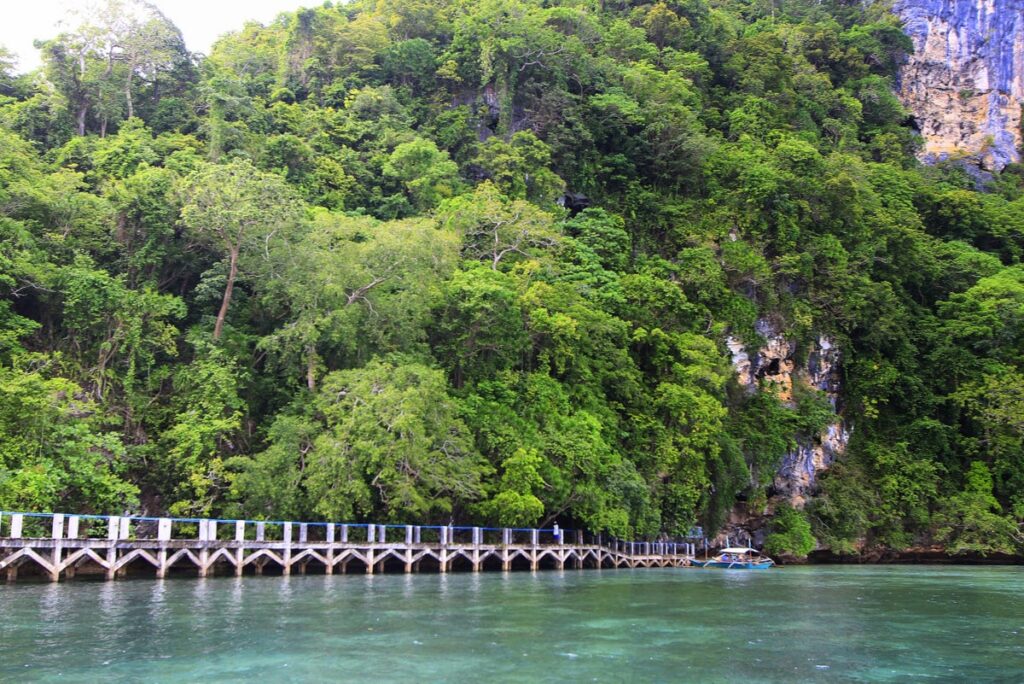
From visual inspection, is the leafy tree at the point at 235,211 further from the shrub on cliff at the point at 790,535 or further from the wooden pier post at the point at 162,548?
the shrub on cliff at the point at 790,535

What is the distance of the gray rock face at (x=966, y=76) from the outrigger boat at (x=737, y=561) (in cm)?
4410

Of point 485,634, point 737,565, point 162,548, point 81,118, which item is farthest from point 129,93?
point 485,634

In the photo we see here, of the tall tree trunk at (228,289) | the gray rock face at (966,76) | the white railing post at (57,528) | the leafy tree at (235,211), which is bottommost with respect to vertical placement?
the white railing post at (57,528)

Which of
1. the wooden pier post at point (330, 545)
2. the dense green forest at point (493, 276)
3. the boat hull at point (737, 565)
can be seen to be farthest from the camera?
the boat hull at point (737, 565)

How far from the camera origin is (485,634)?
1210 cm

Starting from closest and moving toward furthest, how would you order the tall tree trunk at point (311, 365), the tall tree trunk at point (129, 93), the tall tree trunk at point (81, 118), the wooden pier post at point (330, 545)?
the wooden pier post at point (330, 545), the tall tree trunk at point (311, 365), the tall tree trunk at point (81, 118), the tall tree trunk at point (129, 93)

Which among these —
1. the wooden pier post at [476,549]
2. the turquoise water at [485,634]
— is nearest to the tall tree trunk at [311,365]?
the wooden pier post at [476,549]

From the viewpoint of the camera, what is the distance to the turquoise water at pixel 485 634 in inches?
368

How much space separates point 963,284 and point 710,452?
2313cm

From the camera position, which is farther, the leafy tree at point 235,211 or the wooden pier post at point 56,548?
the leafy tree at point 235,211

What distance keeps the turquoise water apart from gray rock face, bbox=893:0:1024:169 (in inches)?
2213

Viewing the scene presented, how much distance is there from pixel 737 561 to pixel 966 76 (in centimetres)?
5265

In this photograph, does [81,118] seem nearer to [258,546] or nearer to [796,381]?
[258,546]

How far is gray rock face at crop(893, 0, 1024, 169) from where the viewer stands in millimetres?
66500
